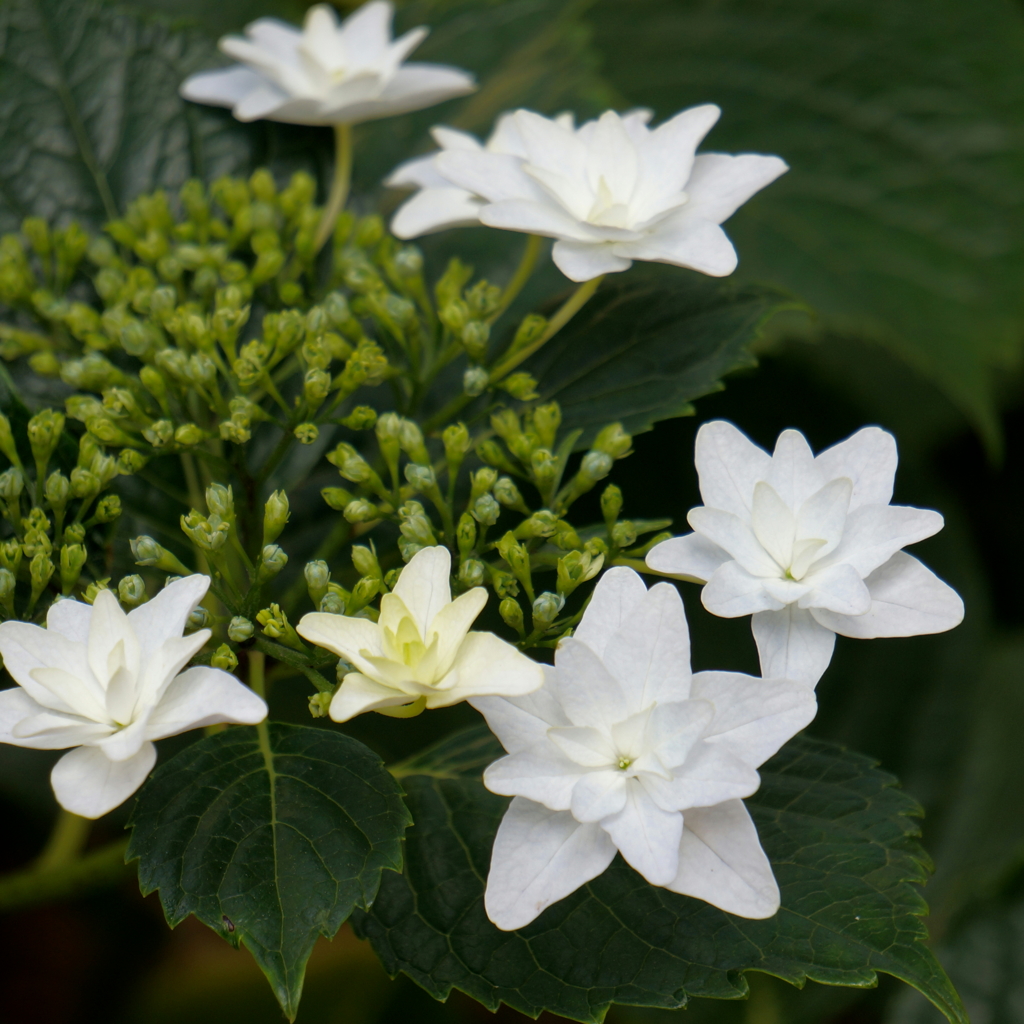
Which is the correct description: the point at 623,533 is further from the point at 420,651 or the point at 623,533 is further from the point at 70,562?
the point at 70,562

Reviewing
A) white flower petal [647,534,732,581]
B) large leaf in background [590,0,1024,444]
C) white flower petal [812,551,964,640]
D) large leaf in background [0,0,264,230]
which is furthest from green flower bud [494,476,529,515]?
large leaf in background [590,0,1024,444]

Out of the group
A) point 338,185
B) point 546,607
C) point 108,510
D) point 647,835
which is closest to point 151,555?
point 108,510

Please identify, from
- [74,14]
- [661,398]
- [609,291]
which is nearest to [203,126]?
[74,14]

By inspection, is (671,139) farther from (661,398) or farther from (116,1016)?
(116,1016)

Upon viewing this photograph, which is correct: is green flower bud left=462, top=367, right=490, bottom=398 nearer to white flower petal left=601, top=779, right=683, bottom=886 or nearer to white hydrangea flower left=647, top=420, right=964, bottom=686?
white hydrangea flower left=647, top=420, right=964, bottom=686

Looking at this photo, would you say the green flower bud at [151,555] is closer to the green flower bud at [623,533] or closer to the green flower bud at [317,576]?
the green flower bud at [317,576]
